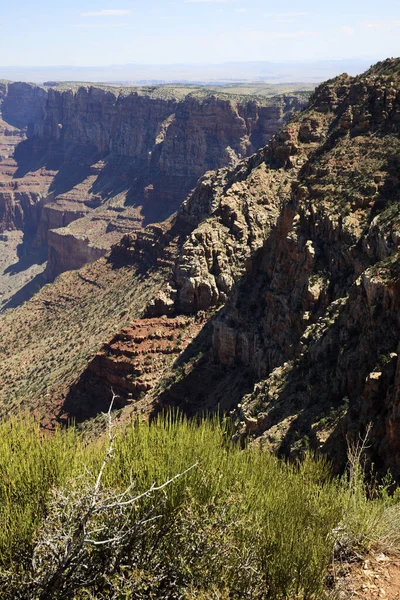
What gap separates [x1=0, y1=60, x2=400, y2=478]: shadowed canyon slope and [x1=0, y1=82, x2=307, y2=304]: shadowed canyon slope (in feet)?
235

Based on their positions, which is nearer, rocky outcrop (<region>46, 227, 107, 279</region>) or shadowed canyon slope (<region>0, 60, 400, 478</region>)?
shadowed canyon slope (<region>0, 60, 400, 478</region>)

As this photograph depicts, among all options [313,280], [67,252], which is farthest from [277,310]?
[67,252]

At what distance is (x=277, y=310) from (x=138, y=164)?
14331 cm

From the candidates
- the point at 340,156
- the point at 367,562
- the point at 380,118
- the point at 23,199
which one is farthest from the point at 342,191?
the point at 23,199

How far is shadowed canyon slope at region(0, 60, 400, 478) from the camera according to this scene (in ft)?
81.4

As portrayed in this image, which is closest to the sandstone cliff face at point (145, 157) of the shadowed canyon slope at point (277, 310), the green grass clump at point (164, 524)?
the shadowed canyon slope at point (277, 310)

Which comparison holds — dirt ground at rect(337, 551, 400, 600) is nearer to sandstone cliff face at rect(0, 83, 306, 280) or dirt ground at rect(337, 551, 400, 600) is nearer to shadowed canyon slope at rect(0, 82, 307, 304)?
shadowed canyon slope at rect(0, 82, 307, 304)

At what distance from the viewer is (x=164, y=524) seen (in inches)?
514

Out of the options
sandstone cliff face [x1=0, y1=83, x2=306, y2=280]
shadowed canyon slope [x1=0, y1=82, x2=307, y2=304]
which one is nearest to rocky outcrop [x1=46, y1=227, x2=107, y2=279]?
shadowed canyon slope [x1=0, y1=82, x2=307, y2=304]

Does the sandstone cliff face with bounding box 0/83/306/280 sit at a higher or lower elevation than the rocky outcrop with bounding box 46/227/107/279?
higher

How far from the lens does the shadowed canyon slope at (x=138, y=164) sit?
143125 mm

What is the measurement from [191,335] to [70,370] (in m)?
12.8

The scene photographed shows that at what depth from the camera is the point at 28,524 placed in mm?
12148

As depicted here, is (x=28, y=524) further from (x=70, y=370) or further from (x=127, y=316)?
(x=127, y=316)
